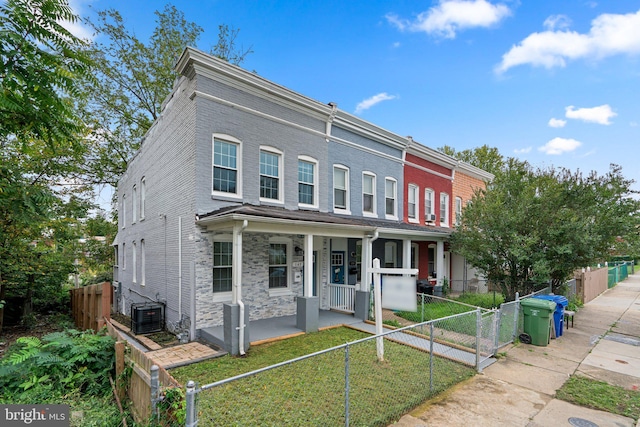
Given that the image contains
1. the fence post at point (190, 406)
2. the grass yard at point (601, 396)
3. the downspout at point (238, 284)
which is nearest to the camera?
the fence post at point (190, 406)

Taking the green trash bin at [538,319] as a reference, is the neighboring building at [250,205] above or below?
above

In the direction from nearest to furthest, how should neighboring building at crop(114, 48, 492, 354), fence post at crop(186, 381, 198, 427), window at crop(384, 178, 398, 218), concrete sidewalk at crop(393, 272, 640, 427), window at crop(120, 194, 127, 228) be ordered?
fence post at crop(186, 381, 198, 427), concrete sidewalk at crop(393, 272, 640, 427), neighboring building at crop(114, 48, 492, 354), window at crop(384, 178, 398, 218), window at crop(120, 194, 127, 228)

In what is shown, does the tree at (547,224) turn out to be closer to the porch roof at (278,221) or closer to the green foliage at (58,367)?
the porch roof at (278,221)

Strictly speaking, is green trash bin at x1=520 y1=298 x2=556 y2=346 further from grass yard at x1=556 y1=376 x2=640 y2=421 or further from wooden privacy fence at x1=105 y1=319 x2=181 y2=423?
wooden privacy fence at x1=105 y1=319 x2=181 y2=423

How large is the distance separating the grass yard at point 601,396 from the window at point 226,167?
28.7 ft

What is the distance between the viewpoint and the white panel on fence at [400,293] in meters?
5.86

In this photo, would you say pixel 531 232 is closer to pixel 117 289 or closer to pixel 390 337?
pixel 390 337


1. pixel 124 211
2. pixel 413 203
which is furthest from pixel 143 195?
pixel 413 203

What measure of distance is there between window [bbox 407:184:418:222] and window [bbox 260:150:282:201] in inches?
313

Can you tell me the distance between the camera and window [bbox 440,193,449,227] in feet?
59.7

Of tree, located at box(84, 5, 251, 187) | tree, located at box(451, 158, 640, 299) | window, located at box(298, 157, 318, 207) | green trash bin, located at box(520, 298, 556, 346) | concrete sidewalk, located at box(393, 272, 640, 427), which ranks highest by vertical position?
tree, located at box(84, 5, 251, 187)

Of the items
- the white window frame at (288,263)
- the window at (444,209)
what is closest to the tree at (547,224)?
the window at (444,209)

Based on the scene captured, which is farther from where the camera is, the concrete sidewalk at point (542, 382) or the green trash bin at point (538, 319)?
the green trash bin at point (538, 319)

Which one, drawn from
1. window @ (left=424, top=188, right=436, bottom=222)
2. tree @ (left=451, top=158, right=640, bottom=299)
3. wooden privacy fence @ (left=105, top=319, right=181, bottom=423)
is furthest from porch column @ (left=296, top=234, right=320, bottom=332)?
window @ (left=424, top=188, right=436, bottom=222)
